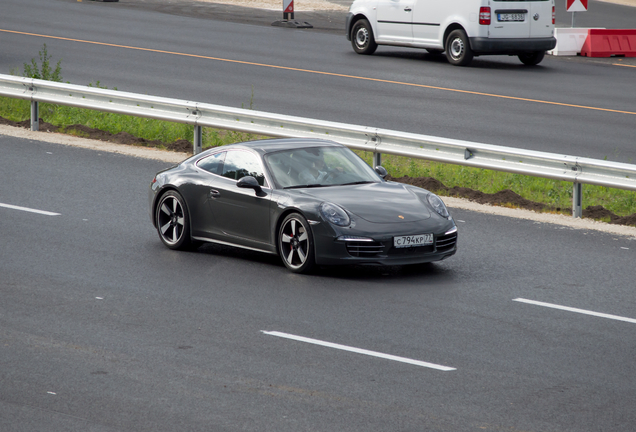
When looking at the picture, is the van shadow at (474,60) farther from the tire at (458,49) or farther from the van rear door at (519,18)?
the van rear door at (519,18)

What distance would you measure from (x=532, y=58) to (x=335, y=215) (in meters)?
17.6

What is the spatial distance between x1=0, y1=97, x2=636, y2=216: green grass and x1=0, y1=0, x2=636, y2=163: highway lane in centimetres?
167

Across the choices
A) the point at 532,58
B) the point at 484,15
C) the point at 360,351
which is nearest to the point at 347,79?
the point at 484,15

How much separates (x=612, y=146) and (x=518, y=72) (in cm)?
840

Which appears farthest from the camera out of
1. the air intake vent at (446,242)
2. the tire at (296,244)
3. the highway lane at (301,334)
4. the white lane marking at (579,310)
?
the air intake vent at (446,242)

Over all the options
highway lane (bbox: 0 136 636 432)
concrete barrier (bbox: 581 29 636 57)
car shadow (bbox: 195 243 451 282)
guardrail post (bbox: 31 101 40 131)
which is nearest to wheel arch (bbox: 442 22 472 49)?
concrete barrier (bbox: 581 29 636 57)

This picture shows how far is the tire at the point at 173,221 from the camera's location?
436 inches

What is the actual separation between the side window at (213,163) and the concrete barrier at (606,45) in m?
19.5

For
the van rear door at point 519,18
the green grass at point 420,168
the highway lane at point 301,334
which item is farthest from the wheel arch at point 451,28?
the highway lane at point 301,334

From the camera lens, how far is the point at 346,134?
596 inches

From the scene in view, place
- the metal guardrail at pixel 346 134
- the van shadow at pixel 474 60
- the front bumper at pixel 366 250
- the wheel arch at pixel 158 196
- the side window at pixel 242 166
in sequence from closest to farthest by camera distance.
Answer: the front bumper at pixel 366 250, the side window at pixel 242 166, the wheel arch at pixel 158 196, the metal guardrail at pixel 346 134, the van shadow at pixel 474 60

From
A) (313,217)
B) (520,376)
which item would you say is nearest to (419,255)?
(313,217)

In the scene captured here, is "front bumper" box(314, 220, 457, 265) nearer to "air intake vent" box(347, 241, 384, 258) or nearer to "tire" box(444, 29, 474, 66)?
"air intake vent" box(347, 241, 384, 258)

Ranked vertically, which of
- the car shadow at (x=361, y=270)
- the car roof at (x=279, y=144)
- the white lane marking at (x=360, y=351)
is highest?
the car roof at (x=279, y=144)
